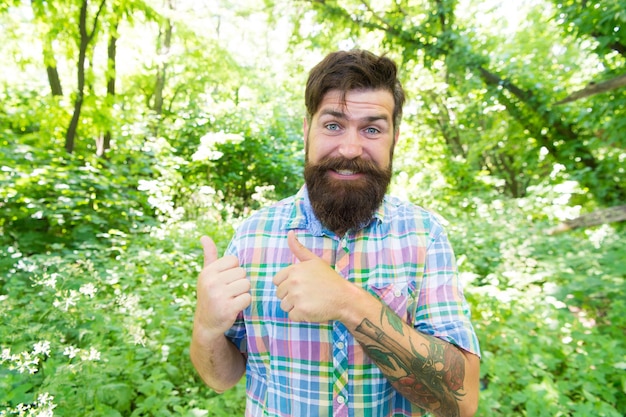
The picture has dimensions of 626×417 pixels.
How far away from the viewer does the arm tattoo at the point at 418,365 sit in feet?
3.34

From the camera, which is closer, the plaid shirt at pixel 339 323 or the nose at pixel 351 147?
the plaid shirt at pixel 339 323

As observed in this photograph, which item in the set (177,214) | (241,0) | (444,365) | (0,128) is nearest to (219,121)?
(241,0)

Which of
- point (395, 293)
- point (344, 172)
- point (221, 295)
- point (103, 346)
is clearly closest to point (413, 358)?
point (395, 293)

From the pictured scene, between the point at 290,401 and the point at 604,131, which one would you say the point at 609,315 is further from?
Answer: the point at 290,401

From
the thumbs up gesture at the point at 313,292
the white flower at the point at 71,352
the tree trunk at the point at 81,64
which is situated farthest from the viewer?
the tree trunk at the point at 81,64

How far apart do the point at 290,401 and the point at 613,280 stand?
361 cm

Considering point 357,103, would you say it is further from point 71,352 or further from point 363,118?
point 71,352

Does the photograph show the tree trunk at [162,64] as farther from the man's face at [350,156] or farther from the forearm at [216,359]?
the forearm at [216,359]

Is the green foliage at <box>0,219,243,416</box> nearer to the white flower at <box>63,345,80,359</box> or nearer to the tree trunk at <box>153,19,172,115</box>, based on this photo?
the white flower at <box>63,345,80,359</box>

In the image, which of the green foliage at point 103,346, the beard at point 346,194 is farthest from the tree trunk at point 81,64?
the beard at point 346,194

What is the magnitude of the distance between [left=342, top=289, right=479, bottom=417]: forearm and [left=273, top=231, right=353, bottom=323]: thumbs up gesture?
6 centimetres

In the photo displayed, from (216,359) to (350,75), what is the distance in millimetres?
1144

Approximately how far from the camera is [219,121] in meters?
11.3

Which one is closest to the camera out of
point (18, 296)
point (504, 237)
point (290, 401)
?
point (290, 401)
